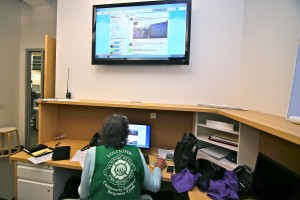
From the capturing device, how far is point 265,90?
1.44 meters

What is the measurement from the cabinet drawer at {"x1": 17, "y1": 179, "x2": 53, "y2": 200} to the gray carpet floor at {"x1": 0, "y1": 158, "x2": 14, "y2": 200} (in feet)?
2.30

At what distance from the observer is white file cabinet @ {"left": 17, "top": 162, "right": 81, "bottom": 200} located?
1686mm

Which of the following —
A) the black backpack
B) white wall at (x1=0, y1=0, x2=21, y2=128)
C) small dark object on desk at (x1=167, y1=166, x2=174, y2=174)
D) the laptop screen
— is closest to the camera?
the laptop screen

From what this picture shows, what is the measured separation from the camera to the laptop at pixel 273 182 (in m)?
0.83

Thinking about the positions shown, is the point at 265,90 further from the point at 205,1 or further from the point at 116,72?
the point at 116,72

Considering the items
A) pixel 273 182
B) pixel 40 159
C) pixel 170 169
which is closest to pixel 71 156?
pixel 40 159

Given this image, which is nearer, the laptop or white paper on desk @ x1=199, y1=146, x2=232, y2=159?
the laptop

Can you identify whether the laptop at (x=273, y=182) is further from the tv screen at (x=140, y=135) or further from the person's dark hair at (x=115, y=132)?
the tv screen at (x=140, y=135)

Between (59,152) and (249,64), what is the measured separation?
2.15m

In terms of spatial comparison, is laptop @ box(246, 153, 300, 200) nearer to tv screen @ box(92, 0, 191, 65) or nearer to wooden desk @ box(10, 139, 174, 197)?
wooden desk @ box(10, 139, 174, 197)

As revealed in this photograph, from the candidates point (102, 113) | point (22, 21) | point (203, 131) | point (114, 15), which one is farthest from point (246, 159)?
point (22, 21)

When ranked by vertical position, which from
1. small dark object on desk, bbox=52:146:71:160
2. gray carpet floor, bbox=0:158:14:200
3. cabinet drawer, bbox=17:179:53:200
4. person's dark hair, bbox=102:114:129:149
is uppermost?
person's dark hair, bbox=102:114:129:149

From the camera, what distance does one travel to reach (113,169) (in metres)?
1.09

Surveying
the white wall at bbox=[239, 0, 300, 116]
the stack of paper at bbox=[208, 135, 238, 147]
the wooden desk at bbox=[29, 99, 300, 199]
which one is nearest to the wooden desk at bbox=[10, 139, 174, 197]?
the wooden desk at bbox=[29, 99, 300, 199]
